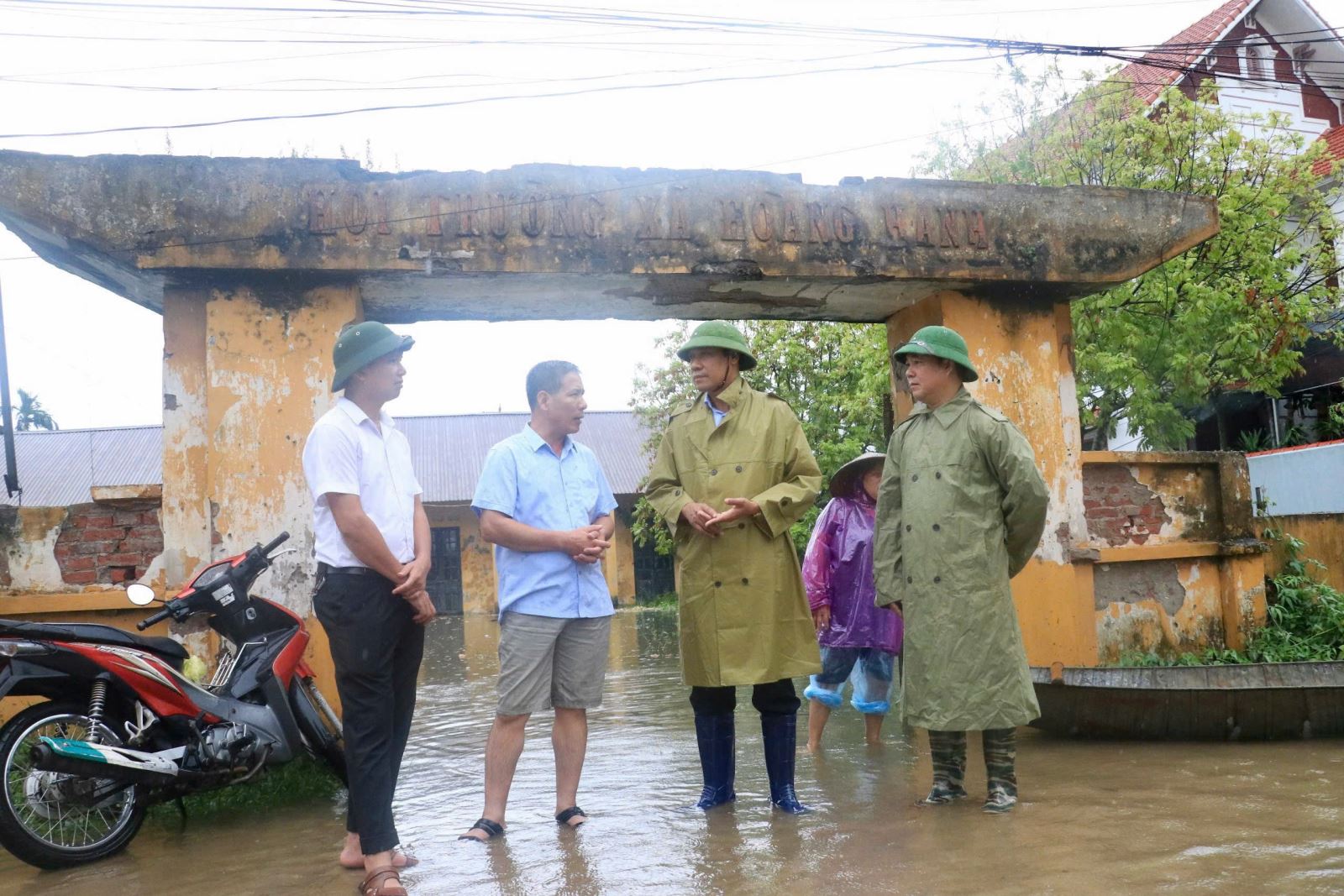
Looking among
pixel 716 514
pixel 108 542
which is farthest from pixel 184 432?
pixel 716 514

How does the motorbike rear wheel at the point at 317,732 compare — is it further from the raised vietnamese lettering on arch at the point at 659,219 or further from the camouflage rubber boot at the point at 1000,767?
the camouflage rubber boot at the point at 1000,767

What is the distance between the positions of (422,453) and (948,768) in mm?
26886

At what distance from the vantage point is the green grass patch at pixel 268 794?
5324mm

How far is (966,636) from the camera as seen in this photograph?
451 centimetres

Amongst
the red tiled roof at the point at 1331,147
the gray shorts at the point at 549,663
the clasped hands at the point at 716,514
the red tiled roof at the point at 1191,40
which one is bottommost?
the gray shorts at the point at 549,663

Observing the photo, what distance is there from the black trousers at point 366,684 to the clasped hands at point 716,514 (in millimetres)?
1259

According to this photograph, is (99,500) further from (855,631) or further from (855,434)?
(855,434)

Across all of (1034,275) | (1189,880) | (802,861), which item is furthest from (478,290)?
(1189,880)

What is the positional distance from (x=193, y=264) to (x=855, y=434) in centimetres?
1439

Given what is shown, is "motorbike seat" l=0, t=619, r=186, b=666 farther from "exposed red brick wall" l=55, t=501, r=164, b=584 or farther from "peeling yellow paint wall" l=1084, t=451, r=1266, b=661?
"peeling yellow paint wall" l=1084, t=451, r=1266, b=661

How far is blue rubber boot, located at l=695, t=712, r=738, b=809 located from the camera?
4711 millimetres

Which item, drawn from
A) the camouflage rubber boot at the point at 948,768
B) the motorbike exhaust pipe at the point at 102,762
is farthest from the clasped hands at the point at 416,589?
the camouflage rubber boot at the point at 948,768

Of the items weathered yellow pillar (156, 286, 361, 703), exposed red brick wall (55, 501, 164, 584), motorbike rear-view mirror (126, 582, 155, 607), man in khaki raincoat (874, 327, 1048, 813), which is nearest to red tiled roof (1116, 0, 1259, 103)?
man in khaki raincoat (874, 327, 1048, 813)

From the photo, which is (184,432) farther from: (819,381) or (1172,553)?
(819,381)
